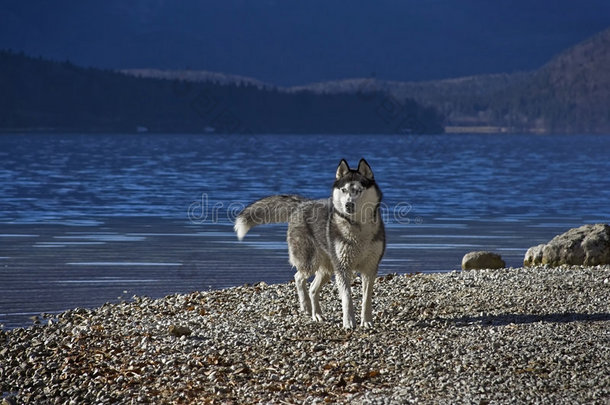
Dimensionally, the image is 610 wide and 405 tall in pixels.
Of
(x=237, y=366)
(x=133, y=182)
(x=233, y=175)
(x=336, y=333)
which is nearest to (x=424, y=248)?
(x=336, y=333)

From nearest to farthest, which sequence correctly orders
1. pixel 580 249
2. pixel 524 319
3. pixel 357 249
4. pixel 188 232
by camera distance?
pixel 524 319
pixel 357 249
pixel 580 249
pixel 188 232

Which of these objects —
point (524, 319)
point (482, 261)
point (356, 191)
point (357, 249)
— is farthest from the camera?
point (482, 261)

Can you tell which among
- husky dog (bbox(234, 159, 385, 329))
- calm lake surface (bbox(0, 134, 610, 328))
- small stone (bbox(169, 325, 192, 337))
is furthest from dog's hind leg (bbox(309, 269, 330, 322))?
calm lake surface (bbox(0, 134, 610, 328))

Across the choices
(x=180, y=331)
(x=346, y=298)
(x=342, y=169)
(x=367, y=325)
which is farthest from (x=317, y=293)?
(x=180, y=331)

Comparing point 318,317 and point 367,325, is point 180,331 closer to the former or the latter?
point 318,317

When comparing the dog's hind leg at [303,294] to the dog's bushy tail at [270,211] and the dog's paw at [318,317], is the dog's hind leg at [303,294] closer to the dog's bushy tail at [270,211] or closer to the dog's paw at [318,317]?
the dog's paw at [318,317]

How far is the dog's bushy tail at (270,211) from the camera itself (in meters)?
14.6

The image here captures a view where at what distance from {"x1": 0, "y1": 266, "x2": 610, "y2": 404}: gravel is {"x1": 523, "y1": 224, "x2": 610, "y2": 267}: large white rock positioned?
339cm

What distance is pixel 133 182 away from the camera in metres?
62.9

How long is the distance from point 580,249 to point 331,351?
9738 millimetres

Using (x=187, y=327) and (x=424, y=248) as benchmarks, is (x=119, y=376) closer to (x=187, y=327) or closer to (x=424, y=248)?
(x=187, y=327)

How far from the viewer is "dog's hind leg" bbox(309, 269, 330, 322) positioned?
14.0 m

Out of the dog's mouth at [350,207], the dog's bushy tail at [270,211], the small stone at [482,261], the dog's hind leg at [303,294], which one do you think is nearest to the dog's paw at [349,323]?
the dog's hind leg at [303,294]

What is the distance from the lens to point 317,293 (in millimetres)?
14047
